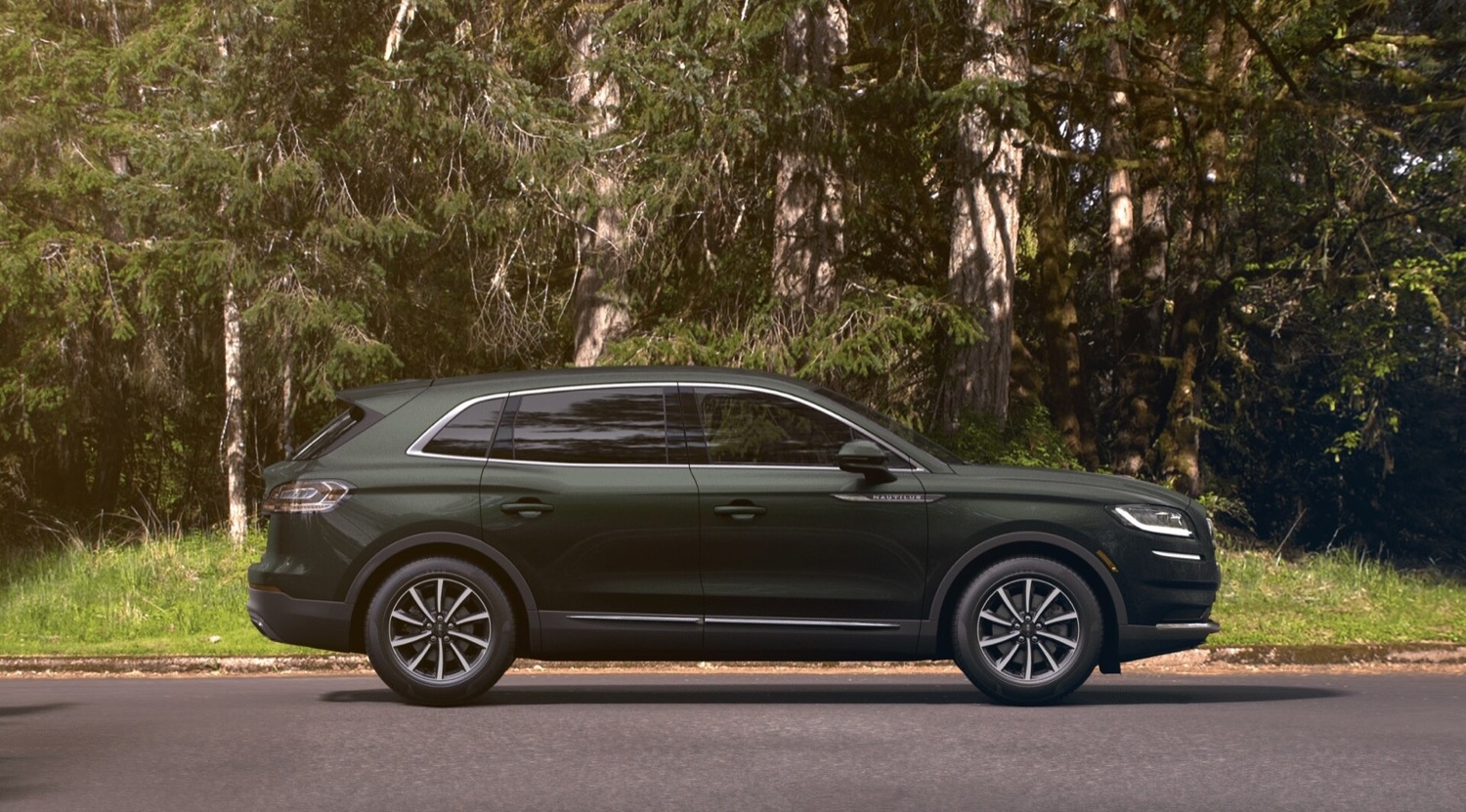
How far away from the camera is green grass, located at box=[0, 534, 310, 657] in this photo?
14469 millimetres

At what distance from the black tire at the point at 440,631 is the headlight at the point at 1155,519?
135 inches

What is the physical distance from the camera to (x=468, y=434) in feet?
32.6

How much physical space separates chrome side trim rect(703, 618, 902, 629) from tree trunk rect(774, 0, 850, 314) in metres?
9.82

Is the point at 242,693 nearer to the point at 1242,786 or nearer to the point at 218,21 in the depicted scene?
the point at 1242,786

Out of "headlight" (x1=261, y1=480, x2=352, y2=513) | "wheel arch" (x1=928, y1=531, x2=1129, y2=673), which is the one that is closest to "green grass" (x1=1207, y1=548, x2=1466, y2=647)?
"wheel arch" (x1=928, y1=531, x2=1129, y2=673)

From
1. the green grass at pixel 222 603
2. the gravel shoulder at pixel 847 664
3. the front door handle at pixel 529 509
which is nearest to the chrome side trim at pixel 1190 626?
the gravel shoulder at pixel 847 664

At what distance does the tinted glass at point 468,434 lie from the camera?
390 inches

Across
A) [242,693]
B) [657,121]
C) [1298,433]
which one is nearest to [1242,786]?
[242,693]

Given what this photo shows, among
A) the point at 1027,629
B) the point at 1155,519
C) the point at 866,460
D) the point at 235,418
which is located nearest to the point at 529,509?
the point at 866,460

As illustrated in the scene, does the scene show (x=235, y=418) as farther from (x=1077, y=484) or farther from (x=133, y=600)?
(x=1077, y=484)

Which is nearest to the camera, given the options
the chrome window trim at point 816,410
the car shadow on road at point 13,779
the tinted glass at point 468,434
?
the car shadow on road at point 13,779

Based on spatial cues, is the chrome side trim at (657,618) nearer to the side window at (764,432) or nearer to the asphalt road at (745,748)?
the asphalt road at (745,748)

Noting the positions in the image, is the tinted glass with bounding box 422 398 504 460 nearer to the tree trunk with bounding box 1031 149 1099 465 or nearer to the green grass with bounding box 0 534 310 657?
the green grass with bounding box 0 534 310 657

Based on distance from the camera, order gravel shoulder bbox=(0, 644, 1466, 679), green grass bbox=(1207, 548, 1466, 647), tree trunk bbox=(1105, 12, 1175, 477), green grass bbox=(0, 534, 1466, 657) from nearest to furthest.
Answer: gravel shoulder bbox=(0, 644, 1466, 679), green grass bbox=(1207, 548, 1466, 647), green grass bbox=(0, 534, 1466, 657), tree trunk bbox=(1105, 12, 1175, 477)
